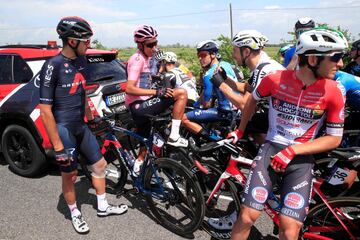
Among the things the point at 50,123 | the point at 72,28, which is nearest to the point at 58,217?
the point at 50,123

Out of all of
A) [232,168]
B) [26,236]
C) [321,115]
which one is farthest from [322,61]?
[26,236]

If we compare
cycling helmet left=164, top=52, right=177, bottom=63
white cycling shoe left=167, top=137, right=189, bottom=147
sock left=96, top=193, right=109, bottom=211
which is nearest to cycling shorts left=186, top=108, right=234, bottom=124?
white cycling shoe left=167, top=137, right=189, bottom=147

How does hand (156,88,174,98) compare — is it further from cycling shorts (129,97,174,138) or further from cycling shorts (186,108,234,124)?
cycling shorts (186,108,234,124)

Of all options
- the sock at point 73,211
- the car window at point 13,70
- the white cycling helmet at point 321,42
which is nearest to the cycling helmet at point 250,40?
the white cycling helmet at point 321,42

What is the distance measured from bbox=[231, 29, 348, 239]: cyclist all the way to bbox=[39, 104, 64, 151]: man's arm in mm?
1866

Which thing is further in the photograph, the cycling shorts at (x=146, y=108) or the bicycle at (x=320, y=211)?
the cycling shorts at (x=146, y=108)

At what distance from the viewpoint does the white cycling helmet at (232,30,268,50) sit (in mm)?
3611

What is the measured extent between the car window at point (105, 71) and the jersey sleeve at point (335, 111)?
3.43m

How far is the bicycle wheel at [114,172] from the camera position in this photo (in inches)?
161

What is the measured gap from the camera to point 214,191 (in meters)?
3.06

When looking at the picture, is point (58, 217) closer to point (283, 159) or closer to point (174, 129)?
point (174, 129)

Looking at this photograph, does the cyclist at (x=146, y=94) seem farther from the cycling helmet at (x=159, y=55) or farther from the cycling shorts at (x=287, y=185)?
the cycling shorts at (x=287, y=185)

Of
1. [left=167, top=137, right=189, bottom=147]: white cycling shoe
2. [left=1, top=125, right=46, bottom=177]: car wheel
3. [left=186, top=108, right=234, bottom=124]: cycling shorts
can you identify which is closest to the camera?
[left=167, top=137, right=189, bottom=147]: white cycling shoe

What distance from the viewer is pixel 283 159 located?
231 centimetres
